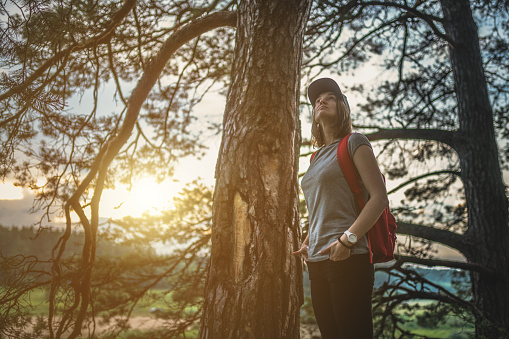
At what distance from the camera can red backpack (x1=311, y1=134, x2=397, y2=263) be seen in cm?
138

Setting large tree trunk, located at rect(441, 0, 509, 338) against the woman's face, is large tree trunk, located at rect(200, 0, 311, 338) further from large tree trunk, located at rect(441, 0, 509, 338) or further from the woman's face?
large tree trunk, located at rect(441, 0, 509, 338)

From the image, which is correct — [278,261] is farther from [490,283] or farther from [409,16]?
[409,16]

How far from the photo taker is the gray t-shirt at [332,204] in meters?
1.42

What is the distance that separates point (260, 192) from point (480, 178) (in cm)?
370

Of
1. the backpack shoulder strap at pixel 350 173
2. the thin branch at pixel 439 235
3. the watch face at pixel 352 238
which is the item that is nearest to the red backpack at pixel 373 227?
the backpack shoulder strap at pixel 350 173

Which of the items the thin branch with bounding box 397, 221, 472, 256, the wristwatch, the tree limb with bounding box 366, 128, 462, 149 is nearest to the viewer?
the wristwatch

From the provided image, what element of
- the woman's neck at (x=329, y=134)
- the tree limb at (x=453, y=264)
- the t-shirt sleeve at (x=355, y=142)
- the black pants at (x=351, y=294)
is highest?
the woman's neck at (x=329, y=134)

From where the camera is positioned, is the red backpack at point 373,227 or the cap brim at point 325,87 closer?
the red backpack at point 373,227

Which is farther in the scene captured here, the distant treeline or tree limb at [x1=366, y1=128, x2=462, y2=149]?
tree limb at [x1=366, y1=128, x2=462, y2=149]

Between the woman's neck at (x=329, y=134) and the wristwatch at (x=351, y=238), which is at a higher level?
the woman's neck at (x=329, y=134)

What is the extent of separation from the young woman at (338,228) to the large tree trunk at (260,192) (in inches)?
4.3

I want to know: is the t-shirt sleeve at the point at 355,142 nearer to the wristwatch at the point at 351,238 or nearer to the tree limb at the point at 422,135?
the wristwatch at the point at 351,238

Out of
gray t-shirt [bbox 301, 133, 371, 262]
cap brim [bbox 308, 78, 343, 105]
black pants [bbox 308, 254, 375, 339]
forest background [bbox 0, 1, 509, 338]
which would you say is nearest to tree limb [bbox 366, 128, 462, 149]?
forest background [bbox 0, 1, 509, 338]

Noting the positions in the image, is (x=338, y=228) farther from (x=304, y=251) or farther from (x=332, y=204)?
(x=304, y=251)
